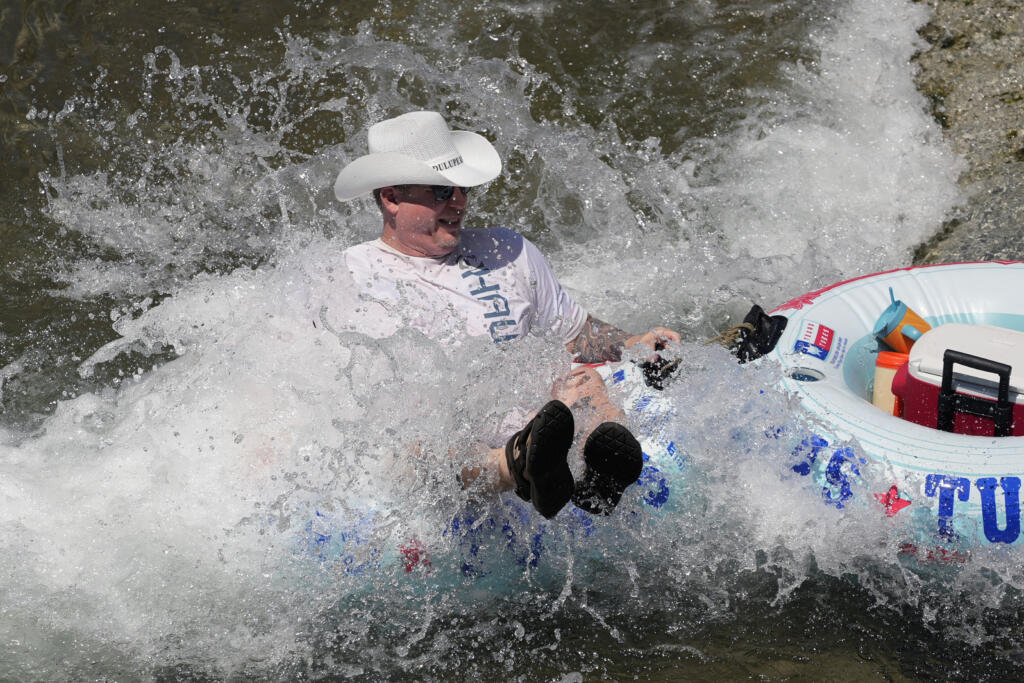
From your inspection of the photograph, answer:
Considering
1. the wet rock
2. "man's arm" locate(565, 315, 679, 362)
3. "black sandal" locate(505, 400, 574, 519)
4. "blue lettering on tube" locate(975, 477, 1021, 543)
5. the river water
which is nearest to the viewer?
"black sandal" locate(505, 400, 574, 519)

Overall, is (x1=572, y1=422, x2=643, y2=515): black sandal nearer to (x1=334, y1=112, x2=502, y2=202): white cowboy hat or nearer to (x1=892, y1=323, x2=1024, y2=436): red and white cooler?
(x1=334, y1=112, x2=502, y2=202): white cowboy hat

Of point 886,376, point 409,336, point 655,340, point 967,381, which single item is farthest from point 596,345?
point 967,381

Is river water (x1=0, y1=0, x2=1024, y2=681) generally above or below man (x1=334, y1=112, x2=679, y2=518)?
below

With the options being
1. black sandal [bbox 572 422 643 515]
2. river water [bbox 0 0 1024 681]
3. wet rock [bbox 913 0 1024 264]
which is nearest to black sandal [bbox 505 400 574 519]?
black sandal [bbox 572 422 643 515]

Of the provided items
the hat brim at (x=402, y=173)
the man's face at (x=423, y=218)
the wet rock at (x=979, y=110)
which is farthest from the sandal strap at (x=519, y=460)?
the wet rock at (x=979, y=110)

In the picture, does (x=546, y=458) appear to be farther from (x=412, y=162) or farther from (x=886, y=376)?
(x=886, y=376)

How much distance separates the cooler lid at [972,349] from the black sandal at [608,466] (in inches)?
49.0

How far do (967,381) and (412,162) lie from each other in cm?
209

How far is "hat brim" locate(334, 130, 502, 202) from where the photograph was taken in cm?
374

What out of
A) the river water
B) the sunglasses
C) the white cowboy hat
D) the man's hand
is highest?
the white cowboy hat

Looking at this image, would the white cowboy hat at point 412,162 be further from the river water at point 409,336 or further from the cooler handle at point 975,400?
the cooler handle at point 975,400

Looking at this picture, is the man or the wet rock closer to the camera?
the man

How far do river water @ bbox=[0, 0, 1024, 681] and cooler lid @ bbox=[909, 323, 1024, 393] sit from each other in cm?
53

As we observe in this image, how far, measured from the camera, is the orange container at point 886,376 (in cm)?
430
